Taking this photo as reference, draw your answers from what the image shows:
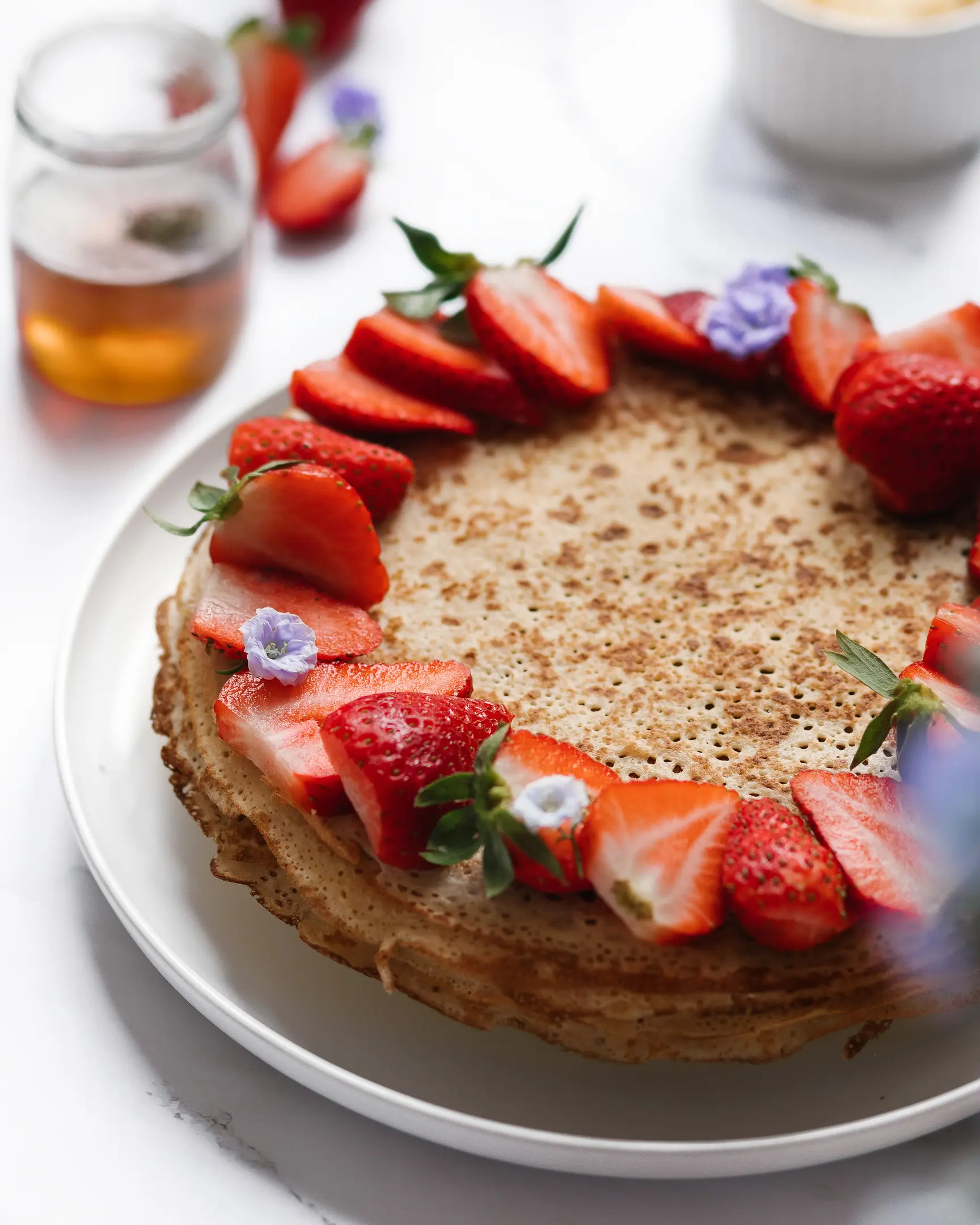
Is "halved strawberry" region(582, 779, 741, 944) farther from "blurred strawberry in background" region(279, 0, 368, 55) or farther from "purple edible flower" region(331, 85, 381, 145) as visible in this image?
"blurred strawberry in background" region(279, 0, 368, 55)

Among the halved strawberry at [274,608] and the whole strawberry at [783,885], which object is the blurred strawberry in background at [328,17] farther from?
the whole strawberry at [783,885]

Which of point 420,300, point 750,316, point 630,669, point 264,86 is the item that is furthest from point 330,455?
point 264,86

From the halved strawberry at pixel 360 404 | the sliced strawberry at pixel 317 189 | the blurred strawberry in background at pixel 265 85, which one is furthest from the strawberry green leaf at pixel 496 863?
the blurred strawberry in background at pixel 265 85

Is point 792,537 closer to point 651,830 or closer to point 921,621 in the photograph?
point 921,621

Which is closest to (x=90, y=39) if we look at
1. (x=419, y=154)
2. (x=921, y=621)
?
(x=419, y=154)

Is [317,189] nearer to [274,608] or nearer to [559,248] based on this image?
[559,248]

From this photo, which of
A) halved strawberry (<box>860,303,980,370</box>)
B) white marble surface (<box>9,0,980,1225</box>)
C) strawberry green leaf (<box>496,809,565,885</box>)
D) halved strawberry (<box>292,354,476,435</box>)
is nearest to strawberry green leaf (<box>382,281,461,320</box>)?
halved strawberry (<box>292,354,476,435</box>)

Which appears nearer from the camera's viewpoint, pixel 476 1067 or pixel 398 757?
pixel 398 757
